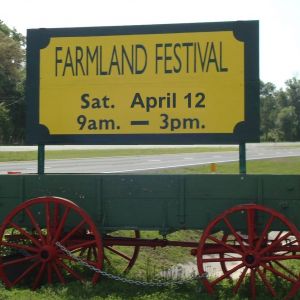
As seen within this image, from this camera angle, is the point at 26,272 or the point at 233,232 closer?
the point at 233,232

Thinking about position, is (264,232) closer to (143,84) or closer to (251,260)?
(251,260)

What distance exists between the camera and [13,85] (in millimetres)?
68438

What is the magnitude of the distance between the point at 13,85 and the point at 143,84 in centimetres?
6350

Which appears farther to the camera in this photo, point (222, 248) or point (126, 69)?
point (126, 69)

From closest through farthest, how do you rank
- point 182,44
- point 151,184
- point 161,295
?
point 161,295 < point 151,184 < point 182,44

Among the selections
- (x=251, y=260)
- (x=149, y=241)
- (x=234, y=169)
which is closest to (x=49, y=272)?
(x=149, y=241)

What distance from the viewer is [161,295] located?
6359 millimetres

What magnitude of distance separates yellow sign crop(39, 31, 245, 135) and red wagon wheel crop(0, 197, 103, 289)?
1177mm

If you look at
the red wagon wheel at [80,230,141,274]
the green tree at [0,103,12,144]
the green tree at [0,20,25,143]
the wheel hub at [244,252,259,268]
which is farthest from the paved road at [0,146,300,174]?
the green tree at [0,20,25,143]

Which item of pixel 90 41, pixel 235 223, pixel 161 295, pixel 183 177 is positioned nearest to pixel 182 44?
pixel 90 41

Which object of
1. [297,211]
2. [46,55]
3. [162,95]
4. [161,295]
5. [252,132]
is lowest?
[161,295]

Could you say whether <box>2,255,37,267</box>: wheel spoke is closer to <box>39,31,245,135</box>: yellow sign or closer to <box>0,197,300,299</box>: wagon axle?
<box>0,197,300,299</box>: wagon axle

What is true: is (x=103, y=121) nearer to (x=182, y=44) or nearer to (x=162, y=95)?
(x=162, y=95)

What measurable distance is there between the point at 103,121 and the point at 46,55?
1185 mm
